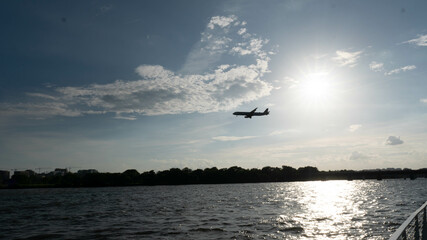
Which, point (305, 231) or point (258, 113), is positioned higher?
point (258, 113)

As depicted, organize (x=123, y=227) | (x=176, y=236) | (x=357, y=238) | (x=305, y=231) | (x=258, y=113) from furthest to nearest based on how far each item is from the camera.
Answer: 1. (x=258, y=113)
2. (x=123, y=227)
3. (x=305, y=231)
4. (x=176, y=236)
5. (x=357, y=238)

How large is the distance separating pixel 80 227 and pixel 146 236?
13220mm

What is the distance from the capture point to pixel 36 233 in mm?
37031

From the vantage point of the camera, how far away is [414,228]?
9328mm

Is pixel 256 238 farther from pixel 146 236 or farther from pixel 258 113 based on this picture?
pixel 258 113

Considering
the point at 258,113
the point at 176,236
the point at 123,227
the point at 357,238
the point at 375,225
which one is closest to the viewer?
the point at 357,238

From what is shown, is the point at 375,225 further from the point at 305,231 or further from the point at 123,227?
the point at 123,227

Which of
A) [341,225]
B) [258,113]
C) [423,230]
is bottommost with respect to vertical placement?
[341,225]

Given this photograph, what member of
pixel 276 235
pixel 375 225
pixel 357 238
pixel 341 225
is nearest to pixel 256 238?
pixel 276 235

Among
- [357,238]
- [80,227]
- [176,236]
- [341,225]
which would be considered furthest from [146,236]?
[341,225]

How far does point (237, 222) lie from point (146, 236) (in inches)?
509

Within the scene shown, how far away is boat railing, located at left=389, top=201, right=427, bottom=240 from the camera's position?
674 cm

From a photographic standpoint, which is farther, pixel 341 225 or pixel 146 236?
pixel 341 225

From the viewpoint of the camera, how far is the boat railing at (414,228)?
6.74m
